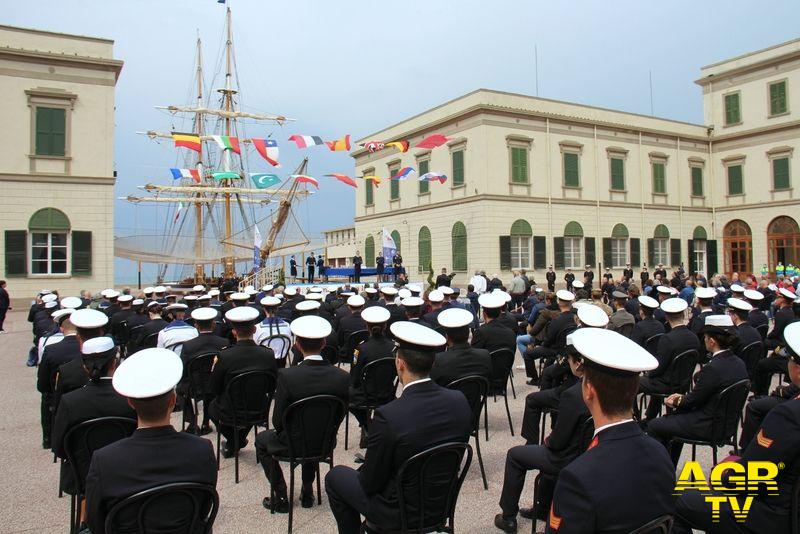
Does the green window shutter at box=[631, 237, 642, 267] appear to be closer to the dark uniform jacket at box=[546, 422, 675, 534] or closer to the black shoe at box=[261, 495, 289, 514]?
the black shoe at box=[261, 495, 289, 514]

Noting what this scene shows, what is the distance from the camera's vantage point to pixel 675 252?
32.7 m

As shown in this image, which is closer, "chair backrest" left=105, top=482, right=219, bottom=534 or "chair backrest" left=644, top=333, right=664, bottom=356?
"chair backrest" left=105, top=482, right=219, bottom=534

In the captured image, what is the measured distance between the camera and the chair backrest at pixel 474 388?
478cm

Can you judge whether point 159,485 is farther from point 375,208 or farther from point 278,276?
point 375,208

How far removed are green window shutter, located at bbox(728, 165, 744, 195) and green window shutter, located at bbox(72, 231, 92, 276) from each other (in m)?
33.5

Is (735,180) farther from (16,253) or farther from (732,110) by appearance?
(16,253)

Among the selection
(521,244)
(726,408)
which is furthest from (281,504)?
(521,244)

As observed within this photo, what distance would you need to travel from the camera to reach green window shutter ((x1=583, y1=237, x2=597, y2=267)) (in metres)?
30.0

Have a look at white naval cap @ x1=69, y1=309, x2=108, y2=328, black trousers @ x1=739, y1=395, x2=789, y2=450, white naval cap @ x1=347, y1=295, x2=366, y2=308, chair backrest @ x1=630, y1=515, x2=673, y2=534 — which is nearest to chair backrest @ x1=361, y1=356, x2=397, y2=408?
white naval cap @ x1=69, y1=309, x2=108, y2=328

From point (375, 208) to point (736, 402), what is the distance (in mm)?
31234

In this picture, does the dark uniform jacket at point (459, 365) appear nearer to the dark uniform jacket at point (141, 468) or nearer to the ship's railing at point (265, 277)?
the dark uniform jacket at point (141, 468)

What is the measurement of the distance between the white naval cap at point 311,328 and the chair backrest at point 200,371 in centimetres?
179

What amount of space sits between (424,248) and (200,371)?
25.5 m

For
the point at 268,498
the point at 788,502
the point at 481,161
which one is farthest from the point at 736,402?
the point at 481,161
